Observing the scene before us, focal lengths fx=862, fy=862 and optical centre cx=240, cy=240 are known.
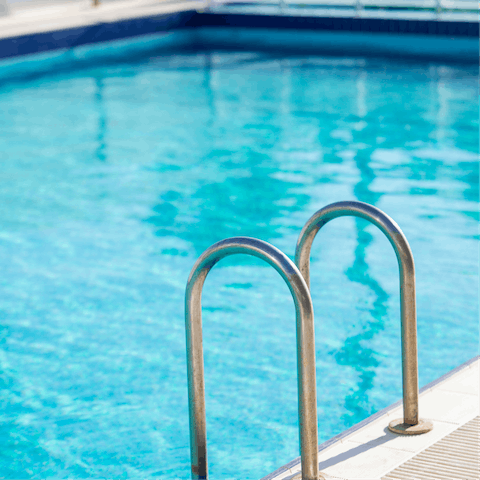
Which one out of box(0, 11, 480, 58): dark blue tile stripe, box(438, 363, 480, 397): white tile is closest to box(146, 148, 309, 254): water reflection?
box(438, 363, 480, 397): white tile

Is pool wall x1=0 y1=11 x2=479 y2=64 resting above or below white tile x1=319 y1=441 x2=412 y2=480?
above

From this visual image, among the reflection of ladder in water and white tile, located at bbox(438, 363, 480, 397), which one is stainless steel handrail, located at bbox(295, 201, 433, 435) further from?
white tile, located at bbox(438, 363, 480, 397)

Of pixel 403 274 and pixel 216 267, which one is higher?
pixel 403 274

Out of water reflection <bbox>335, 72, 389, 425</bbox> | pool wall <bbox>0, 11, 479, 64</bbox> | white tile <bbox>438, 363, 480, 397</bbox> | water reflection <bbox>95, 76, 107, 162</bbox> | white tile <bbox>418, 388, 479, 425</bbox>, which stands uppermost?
pool wall <bbox>0, 11, 479, 64</bbox>

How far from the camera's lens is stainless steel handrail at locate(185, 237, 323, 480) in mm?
2398

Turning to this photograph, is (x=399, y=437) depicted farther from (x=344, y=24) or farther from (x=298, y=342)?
(x=344, y=24)

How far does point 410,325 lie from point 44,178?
17.4 ft

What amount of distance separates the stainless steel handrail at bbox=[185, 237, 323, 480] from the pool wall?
10.9 metres

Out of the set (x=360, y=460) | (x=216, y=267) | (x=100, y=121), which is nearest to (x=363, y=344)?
(x=216, y=267)

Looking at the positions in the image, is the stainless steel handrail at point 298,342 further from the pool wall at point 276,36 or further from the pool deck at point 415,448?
the pool wall at point 276,36

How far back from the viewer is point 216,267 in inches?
219

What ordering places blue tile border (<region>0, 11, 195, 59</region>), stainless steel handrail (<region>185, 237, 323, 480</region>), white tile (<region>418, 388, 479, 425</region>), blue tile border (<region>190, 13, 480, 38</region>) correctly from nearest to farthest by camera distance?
stainless steel handrail (<region>185, 237, 323, 480</region>), white tile (<region>418, 388, 479, 425</region>), blue tile border (<region>0, 11, 195, 59</region>), blue tile border (<region>190, 13, 480, 38</region>)

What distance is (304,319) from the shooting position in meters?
2.42

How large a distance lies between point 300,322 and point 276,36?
12589mm
